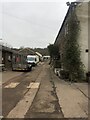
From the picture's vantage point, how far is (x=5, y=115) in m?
9.95

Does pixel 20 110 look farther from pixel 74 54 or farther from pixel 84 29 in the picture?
pixel 84 29

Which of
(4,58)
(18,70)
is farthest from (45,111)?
(4,58)

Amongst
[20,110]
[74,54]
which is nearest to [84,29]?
[74,54]

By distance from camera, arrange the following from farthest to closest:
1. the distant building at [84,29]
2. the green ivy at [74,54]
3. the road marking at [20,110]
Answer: the distant building at [84,29], the green ivy at [74,54], the road marking at [20,110]

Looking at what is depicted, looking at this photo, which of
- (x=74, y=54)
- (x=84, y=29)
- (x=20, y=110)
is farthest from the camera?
(x=84, y=29)

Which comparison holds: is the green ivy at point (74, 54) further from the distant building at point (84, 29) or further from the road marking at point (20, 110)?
the road marking at point (20, 110)

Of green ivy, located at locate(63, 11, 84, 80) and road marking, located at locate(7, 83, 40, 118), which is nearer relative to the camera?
road marking, located at locate(7, 83, 40, 118)

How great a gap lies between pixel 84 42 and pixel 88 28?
4.60 feet

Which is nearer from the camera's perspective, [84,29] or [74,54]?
[74,54]

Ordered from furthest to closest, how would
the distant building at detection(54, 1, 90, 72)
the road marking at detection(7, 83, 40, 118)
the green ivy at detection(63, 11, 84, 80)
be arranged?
the distant building at detection(54, 1, 90, 72) < the green ivy at detection(63, 11, 84, 80) < the road marking at detection(7, 83, 40, 118)

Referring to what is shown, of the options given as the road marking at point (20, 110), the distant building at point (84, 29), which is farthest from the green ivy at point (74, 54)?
the road marking at point (20, 110)

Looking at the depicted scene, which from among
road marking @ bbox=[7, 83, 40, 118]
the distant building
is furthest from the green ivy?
road marking @ bbox=[7, 83, 40, 118]

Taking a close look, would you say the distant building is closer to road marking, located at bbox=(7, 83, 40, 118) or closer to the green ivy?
the green ivy

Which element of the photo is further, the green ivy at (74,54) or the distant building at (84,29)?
the distant building at (84,29)
